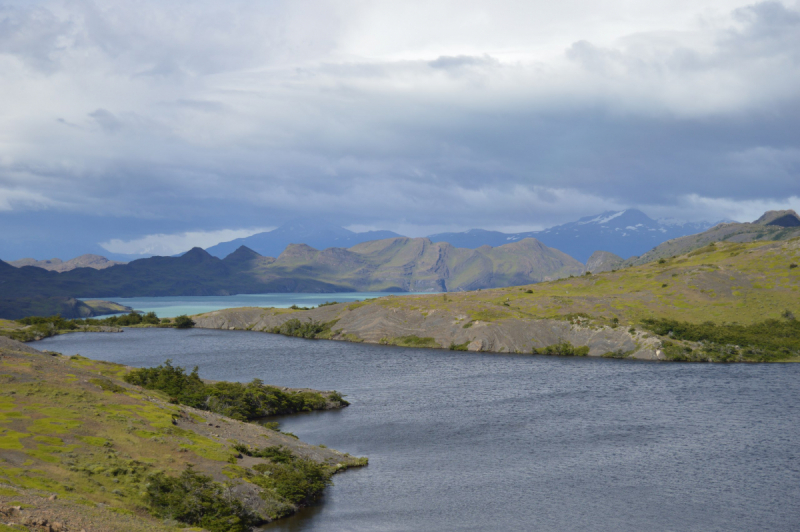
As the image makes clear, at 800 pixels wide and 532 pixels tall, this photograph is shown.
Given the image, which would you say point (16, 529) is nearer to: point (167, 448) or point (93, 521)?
point (93, 521)

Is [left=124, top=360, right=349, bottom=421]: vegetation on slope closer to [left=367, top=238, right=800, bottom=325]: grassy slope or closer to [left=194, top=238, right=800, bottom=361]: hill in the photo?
[left=194, top=238, right=800, bottom=361]: hill

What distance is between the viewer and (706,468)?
2325 inches

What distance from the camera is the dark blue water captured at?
47.7 m

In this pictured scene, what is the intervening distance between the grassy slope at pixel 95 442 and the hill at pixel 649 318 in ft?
355

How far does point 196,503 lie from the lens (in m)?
42.7

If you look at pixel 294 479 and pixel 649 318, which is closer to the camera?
pixel 294 479

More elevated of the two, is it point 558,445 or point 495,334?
point 495,334

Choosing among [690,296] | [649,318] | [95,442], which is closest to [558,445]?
[95,442]

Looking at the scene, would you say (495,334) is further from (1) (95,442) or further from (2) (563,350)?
(1) (95,442)

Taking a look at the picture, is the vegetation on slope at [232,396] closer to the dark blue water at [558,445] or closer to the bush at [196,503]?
the dark blue water at [558,445]

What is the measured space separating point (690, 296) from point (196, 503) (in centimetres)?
16435

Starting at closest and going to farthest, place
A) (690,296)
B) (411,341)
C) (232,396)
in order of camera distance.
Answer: (232,396)
(690,296)
(411,341)

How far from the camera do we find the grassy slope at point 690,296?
162m

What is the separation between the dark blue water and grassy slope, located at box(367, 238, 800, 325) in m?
34.0
